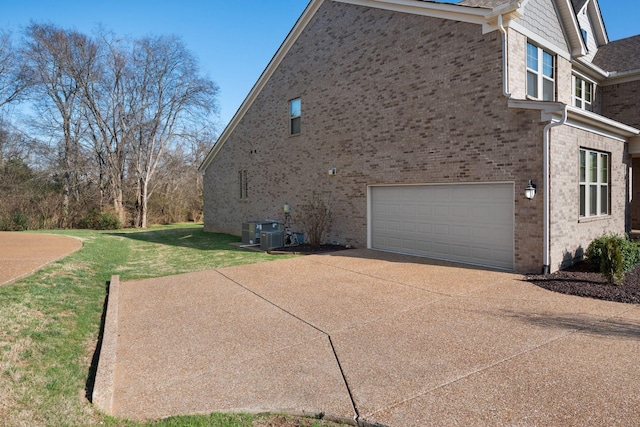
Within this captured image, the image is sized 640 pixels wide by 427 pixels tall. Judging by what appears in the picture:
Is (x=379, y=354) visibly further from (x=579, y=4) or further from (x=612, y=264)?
(x=579, y=4)

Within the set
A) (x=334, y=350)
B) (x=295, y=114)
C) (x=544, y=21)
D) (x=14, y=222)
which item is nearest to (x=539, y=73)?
(x=544, y=21)

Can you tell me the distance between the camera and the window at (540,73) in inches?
407

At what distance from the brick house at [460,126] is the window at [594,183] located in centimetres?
6

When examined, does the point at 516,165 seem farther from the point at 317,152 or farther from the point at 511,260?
the point at 317,152

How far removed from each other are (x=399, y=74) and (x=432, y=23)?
1.56 metres

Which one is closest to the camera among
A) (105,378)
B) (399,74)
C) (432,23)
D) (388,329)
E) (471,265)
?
(105,378)

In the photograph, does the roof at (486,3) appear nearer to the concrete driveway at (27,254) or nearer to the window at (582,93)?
the window at (582,93)

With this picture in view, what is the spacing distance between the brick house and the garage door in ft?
0.11

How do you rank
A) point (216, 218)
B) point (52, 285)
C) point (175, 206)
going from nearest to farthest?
point (52, 285)
point (216, 218)
point (175, 206)

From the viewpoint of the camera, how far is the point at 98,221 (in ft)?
79.4

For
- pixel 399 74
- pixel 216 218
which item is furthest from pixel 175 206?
pixel 399 74

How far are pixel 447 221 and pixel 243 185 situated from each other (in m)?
11.1

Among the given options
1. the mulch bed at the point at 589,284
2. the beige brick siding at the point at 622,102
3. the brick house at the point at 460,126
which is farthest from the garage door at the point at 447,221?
the beige brick siding at the point at 622,102

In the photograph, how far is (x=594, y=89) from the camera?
46.6ft
